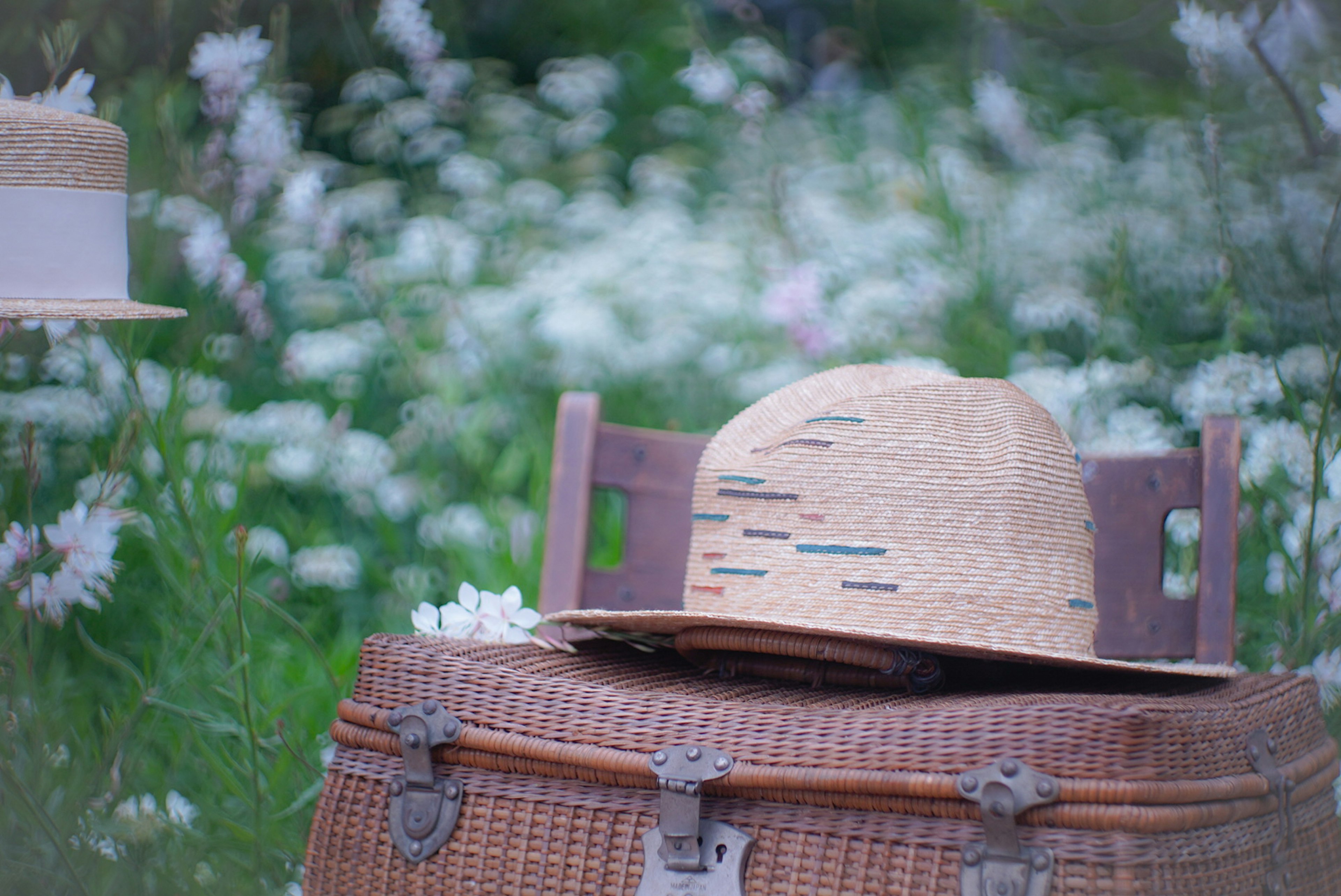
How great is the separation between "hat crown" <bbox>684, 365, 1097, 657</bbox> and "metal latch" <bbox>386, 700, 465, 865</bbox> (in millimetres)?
262

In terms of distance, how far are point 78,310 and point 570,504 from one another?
639mm

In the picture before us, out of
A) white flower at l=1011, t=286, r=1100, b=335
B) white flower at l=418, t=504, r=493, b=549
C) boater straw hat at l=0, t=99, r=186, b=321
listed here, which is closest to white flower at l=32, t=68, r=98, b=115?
boater straw hat at l=0, t=99, r=186, b=321

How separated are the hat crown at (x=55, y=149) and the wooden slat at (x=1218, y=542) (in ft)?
3.98

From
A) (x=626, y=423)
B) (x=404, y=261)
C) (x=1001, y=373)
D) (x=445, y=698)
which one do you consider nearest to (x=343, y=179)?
(x=404, y=261)

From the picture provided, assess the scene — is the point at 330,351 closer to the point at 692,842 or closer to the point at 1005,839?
the point at 692,842

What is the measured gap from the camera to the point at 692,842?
0.79 meters

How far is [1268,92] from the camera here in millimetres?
2207

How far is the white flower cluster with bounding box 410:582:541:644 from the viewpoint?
47.4 inches

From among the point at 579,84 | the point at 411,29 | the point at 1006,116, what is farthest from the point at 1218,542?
the point at 579,84

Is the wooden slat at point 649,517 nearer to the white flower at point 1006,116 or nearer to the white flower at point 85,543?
the white flower at point 85,543

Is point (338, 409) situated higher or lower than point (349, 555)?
higher

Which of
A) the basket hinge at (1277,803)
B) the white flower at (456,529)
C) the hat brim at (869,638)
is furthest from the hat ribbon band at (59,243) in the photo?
the basket hinge at (1277,803)

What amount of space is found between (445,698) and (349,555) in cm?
94

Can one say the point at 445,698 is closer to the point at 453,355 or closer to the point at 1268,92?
the point at 453,355
